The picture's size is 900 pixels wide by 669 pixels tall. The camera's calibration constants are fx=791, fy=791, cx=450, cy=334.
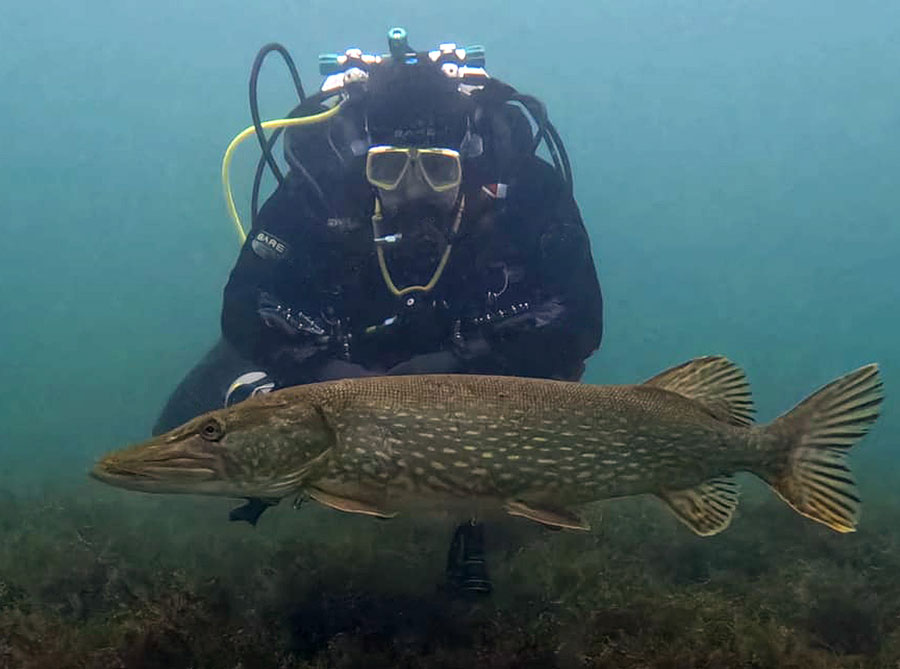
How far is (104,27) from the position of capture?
62.2 metres

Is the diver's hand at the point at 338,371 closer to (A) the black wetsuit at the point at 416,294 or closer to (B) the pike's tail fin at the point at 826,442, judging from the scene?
(A) the black wetsuit at the point at 416,294

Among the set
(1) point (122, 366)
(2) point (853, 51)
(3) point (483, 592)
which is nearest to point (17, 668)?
(3) point (483, 592)

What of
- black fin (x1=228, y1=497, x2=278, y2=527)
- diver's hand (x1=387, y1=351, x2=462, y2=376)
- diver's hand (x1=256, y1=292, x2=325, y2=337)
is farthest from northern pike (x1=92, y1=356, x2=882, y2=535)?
diver's hand (x1=256, y1=292, x2=325, y2=337)

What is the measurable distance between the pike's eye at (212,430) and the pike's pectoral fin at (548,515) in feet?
4.50

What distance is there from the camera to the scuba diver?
559cm

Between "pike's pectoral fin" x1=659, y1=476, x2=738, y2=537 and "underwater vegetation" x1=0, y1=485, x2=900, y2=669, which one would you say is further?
"underwater vegetation" x1=0, y1=485, x2=900, y2=669

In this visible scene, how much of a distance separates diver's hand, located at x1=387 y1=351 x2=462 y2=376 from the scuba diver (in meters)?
0.01

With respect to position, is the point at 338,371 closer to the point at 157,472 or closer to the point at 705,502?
the point at 157,472

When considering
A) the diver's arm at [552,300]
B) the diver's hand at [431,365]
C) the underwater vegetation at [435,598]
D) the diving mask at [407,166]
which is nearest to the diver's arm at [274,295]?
the diver's hand at [431,365]

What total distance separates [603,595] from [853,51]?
213ft

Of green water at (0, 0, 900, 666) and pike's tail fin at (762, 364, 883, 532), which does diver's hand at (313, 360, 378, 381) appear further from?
green water at (0, 0, 900, 666)

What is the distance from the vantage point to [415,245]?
5586 millimetres

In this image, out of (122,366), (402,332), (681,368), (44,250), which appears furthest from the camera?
(44,250)

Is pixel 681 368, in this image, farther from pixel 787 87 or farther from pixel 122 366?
pixel 787 87
